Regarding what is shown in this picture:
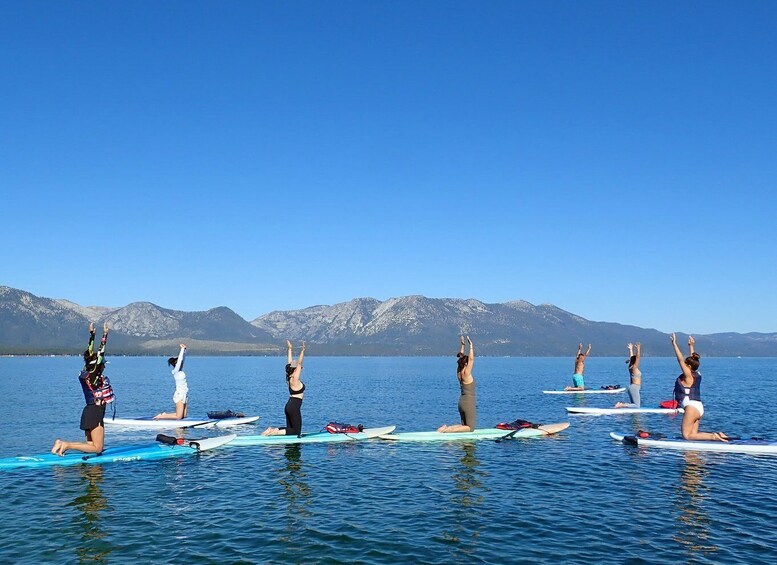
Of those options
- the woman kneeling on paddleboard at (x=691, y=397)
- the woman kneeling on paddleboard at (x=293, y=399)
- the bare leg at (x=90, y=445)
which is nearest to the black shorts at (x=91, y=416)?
the bare leg at (x=90, y=445)

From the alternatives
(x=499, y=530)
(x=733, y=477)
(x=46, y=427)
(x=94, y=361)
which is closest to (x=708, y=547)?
(x=499, y=530)

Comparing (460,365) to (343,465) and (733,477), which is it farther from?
(733,477)

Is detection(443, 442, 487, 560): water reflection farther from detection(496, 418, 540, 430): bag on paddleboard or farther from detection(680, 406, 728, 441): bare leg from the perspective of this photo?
detection(680, 406, 728, 441): bare leg

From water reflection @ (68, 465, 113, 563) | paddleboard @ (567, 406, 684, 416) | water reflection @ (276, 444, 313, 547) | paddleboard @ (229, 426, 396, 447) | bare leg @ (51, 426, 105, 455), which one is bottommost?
paddleboard @ (567, 406, 684, 416)

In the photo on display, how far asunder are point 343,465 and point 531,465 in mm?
7724

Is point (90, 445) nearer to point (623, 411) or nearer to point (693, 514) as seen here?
point (693, 514)

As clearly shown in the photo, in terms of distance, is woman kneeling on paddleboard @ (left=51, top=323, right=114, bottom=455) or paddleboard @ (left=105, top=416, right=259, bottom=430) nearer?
woman kneeling on paddleboard @ (left=51, top=323, right=114, bottom=455)

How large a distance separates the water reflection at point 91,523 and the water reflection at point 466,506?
842 centimetres

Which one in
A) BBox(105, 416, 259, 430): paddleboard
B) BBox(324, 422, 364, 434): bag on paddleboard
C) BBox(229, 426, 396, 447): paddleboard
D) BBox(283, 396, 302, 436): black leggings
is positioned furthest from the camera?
BBox(105, 416, 259, 430): paddleboard

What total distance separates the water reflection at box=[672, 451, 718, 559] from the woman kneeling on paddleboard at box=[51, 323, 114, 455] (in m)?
19.9

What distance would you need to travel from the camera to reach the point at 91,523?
16094 millimetres

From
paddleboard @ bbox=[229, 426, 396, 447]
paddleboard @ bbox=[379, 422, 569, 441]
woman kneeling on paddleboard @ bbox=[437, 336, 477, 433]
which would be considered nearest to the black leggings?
paddleboard @ bbox=[229, 426, 396, 447]

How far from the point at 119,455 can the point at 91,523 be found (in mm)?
8432

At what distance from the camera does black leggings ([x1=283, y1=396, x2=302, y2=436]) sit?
2747cm
